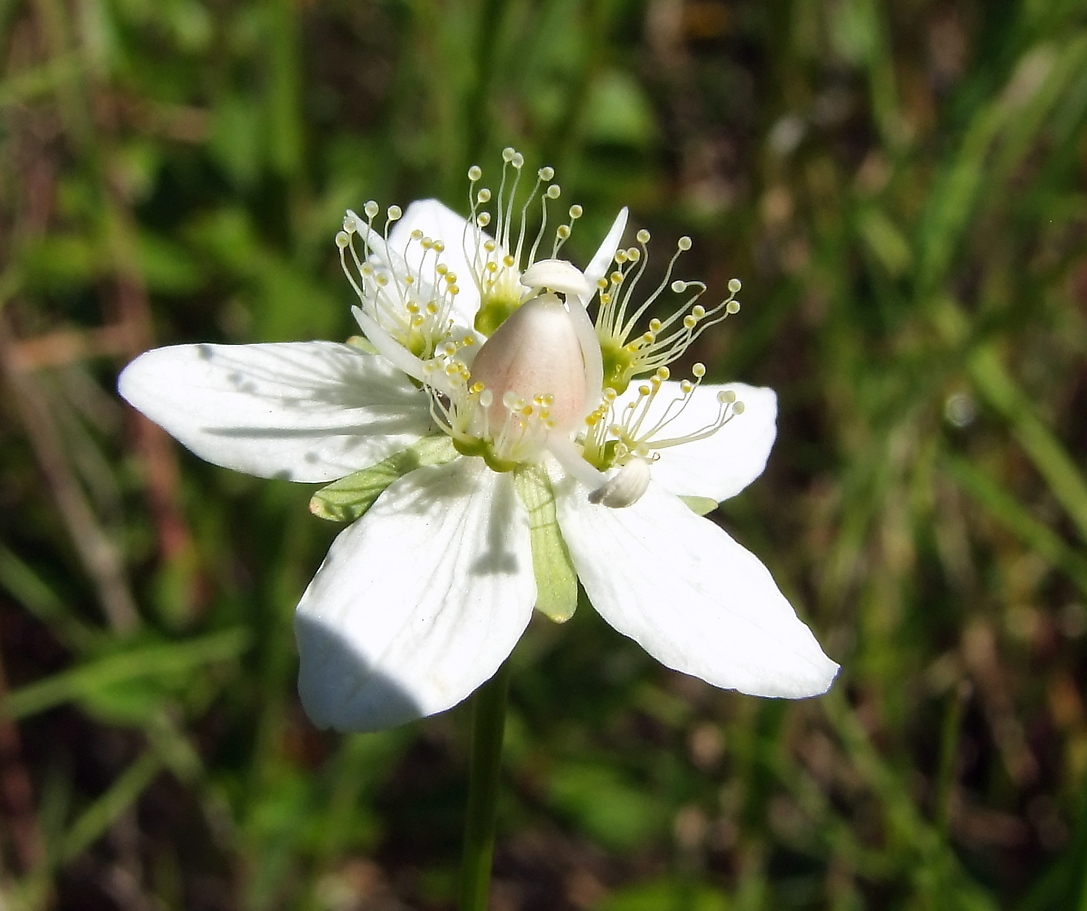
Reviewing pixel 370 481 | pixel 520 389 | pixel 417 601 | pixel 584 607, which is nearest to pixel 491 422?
pixel 520 389

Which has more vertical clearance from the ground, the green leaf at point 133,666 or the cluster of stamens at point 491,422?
the cluster of stamens at point 491,422

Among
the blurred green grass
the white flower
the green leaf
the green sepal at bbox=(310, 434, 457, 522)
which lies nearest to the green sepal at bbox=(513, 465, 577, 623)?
the white flower

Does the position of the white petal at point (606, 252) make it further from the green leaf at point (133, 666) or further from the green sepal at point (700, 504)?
the green leaf at point (133, 666)

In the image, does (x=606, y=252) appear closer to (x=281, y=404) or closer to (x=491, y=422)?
(x=491, y=422)

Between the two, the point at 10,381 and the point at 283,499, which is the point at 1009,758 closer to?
the point at 283,499

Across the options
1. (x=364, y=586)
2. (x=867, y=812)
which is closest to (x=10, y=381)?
(x=364, y=586)

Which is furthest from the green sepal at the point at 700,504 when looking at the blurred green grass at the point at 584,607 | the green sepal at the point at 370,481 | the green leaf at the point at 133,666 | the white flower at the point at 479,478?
the green leaf at the point at 133,666

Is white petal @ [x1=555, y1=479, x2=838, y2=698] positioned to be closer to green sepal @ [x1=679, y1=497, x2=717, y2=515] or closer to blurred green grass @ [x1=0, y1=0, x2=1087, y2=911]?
green sepal @ [x1=679, y1=497, x2=717, y2=515]

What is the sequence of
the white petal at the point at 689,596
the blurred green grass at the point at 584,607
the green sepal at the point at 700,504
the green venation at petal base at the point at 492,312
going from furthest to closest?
the blurred green grass at the point at 584,607
the green venation at petal base at the point at 492,312
the green sepal at the point at 700,504
the white petal at the point at 689,596
